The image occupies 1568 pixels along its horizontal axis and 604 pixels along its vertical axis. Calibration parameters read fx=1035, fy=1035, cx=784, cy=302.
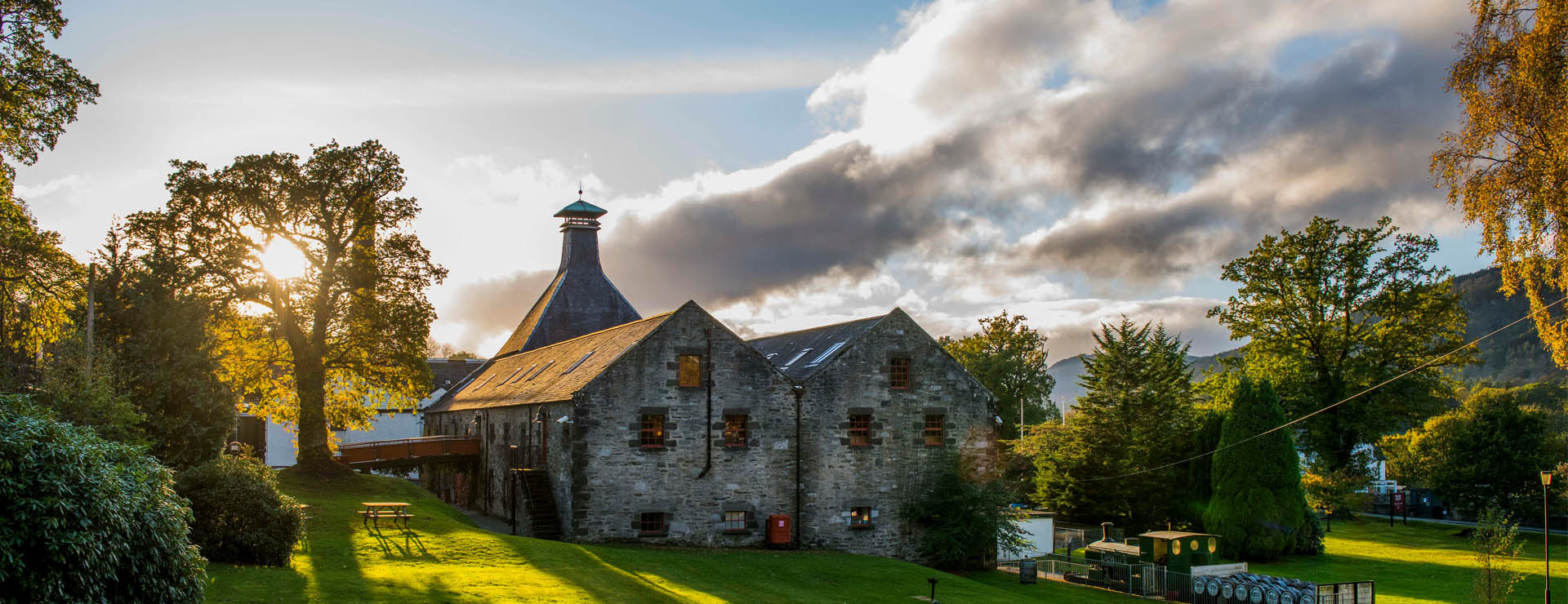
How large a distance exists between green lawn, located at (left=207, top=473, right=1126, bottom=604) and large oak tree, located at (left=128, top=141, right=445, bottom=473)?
351 centimetres

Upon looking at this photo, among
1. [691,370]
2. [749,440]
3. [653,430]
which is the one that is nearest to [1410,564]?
[749,440]

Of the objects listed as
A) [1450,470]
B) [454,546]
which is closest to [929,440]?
[454,546]

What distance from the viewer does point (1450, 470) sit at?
51.6 meters

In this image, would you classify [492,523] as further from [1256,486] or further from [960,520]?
[1256,486]

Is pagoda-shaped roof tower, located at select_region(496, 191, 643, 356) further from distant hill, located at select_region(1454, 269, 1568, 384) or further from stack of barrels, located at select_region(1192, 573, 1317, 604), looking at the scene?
distant hill, located at select_region(1454, 269, 1568, 384)

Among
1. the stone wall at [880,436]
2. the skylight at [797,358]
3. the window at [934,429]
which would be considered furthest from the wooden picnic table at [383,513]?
the window at [934,429]

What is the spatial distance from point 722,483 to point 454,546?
8.92 m

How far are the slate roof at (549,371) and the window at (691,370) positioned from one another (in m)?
1.41

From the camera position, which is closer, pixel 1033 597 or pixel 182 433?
pixel 182 433

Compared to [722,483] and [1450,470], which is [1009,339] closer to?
[1450,470]

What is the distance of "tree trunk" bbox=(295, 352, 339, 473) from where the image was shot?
33969 millimetres

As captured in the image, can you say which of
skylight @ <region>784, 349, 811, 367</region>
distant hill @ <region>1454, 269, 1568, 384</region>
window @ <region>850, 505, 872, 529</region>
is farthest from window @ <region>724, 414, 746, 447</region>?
distant hill @ <region>1454, 269, 1568, 384</region>

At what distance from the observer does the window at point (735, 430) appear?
1277 inches

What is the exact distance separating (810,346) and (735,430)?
704 centimetres
